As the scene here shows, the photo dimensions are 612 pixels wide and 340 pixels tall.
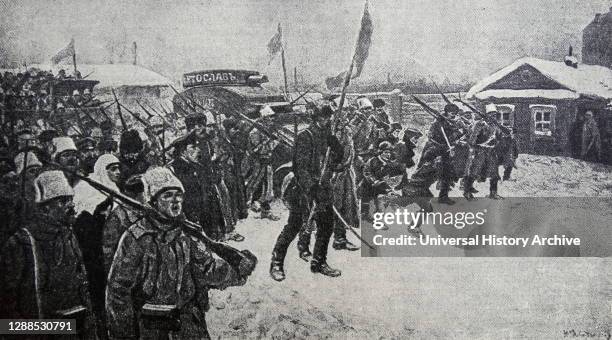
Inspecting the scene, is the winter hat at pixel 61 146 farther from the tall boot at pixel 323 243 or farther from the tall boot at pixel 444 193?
the tall boot at pixel 444 193

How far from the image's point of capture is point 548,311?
208 inches

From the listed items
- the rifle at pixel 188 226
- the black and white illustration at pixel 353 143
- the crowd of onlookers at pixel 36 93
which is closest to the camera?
the rifle at pixel 188 226

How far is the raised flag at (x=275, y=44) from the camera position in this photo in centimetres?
A: 531

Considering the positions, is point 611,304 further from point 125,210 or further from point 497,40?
point 125,210

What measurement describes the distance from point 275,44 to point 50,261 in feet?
9.81

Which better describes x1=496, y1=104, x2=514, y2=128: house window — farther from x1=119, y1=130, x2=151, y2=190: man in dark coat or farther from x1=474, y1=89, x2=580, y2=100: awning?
x1=119, y1=130, x2=151, y2=190: man in dark coat

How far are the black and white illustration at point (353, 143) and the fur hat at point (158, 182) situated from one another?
432 mm

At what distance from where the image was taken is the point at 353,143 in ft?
17.1

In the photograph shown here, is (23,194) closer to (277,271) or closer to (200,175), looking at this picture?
(200,175)

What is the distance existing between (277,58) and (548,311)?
379 cm

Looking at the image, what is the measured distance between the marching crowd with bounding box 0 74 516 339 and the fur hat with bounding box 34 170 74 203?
15 millimetres
